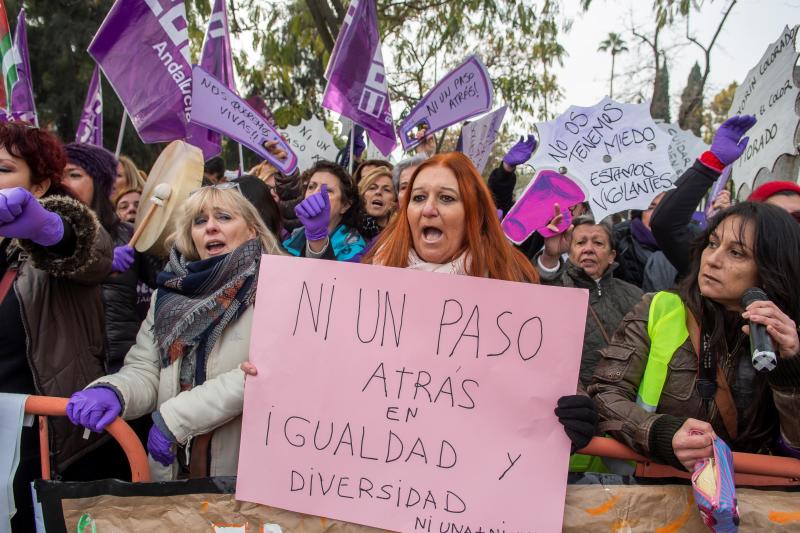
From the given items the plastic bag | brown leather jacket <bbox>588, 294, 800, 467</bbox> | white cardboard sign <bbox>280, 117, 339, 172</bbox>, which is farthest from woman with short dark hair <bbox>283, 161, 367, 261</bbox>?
white cardboard sign <bbox>280, 117, 339, 172</bbox>

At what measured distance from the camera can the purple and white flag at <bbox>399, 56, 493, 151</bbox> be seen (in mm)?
4805

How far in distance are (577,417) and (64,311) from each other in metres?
1.77

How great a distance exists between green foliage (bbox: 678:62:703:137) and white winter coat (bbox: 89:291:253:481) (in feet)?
39.3

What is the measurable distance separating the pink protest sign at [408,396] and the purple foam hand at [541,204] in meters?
1.66

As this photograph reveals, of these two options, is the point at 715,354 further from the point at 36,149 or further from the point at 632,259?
the point at 632,259

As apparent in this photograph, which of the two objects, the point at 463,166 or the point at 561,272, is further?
the point at 561,272

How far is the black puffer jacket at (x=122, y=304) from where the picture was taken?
287 centimetres

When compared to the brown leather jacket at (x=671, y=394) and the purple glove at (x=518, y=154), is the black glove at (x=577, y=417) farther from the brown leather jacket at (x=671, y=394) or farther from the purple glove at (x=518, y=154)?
the purple glove at (x=518, y=154)

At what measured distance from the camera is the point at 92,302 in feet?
7.35

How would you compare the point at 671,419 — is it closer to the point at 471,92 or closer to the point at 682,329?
the point at 682,329

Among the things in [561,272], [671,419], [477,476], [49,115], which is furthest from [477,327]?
[49,115]

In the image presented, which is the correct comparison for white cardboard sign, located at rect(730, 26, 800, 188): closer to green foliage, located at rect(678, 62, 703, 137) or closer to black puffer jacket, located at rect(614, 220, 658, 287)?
black puffer jacket, located at rect(614, 220, 658, 287)

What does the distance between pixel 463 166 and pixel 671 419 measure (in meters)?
1.07

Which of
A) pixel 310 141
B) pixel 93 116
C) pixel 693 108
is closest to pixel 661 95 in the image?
pixel 693 108
